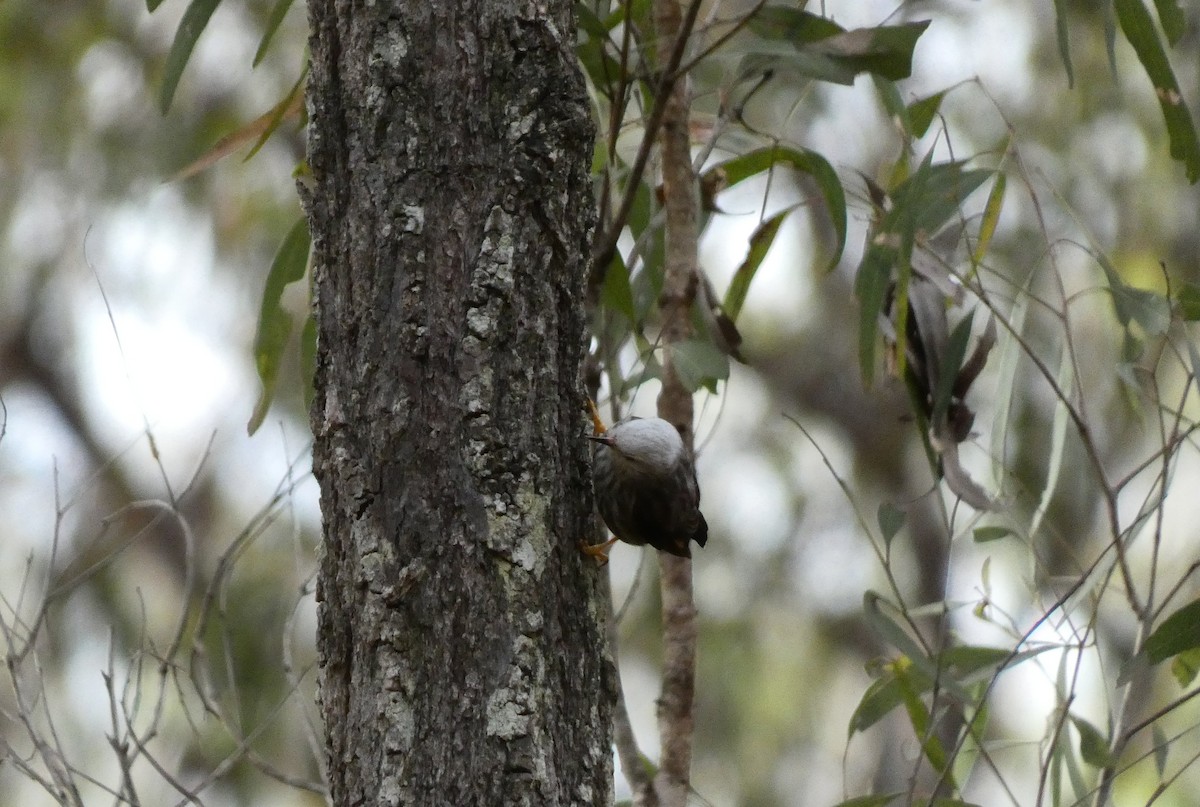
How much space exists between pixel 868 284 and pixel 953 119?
3.70 metres

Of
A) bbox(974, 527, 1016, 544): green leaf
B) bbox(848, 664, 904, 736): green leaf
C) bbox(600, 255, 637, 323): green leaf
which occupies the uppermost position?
bbox(600, 255, 637, 323): green leaf

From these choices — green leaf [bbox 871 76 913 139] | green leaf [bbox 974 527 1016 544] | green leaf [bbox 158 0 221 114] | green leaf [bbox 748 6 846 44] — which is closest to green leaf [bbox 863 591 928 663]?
green leaf [bbox 974 527 1016 544]

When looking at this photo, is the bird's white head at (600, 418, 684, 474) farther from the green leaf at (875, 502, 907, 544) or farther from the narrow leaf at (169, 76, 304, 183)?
the narrow leaf at (169, 76, 304, 183)

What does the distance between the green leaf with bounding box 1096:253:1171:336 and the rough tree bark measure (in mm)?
1243

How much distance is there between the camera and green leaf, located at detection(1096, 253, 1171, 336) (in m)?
2.40

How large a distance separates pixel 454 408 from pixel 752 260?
1367 millimetres

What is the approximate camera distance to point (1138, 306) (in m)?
2.45

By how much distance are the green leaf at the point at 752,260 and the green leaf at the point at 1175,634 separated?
1035 millimetres

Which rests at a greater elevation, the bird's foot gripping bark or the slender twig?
the slender twig

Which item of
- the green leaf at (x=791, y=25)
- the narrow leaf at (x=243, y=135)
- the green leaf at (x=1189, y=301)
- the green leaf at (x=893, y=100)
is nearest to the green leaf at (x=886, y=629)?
the green leaf at (x=1189, y=301)

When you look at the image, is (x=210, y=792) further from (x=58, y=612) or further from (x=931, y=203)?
(x=931, y=203)

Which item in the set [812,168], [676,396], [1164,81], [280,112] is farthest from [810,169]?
[280,112]

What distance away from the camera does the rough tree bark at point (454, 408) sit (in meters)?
1.49

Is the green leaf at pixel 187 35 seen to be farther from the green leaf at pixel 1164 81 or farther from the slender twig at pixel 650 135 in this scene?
the green leaf at pixel 1164 81
